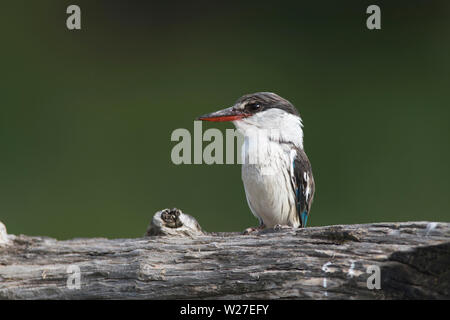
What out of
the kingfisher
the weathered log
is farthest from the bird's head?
the weathered log

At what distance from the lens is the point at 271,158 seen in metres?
2.75

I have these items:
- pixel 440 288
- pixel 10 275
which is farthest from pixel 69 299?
pixel 440 288

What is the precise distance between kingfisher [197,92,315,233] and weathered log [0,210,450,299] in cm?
35

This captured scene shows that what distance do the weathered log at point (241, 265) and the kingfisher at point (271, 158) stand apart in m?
0.35

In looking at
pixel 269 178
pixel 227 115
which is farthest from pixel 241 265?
pixel 227 115

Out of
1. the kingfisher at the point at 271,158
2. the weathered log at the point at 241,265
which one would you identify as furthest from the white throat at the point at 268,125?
the weathered log at the point at 241,265

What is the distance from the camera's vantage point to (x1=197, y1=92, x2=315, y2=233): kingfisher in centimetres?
272

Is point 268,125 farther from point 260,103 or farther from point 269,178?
point 269,178

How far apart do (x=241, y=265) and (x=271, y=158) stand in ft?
2.34

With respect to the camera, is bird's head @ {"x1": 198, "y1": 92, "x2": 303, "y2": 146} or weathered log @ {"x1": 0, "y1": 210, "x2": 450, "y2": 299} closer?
weathered log @ {"x1": 0, "y1": 210, "x2": 450, "y2": 299}

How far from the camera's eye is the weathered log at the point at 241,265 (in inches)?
75.7

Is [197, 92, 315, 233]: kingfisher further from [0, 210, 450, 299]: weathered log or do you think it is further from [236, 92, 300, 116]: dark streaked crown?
[0, 210, 450, 299]: weathered log
